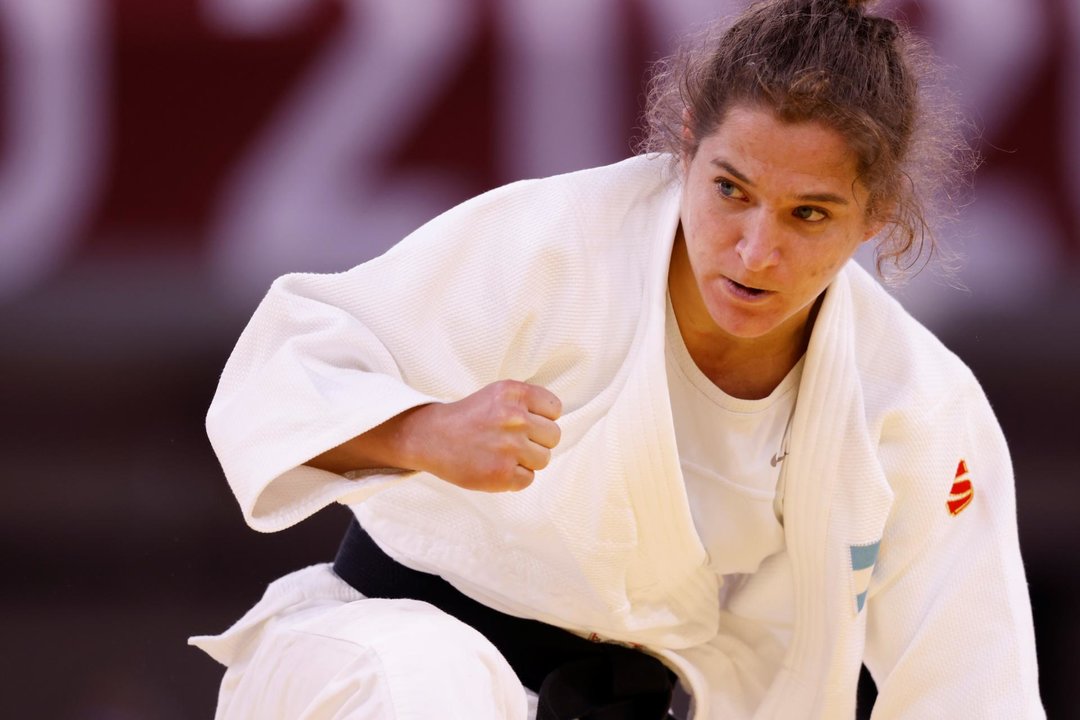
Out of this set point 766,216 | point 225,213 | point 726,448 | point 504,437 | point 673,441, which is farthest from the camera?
point 225,213

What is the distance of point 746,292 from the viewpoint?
1726mm

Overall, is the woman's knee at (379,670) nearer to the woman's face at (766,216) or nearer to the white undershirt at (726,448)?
the white undershirt at (726,448)

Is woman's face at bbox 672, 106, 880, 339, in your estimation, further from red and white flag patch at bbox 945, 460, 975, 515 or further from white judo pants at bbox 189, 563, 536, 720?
white judo pants at bbox 189, 563, 536, 720

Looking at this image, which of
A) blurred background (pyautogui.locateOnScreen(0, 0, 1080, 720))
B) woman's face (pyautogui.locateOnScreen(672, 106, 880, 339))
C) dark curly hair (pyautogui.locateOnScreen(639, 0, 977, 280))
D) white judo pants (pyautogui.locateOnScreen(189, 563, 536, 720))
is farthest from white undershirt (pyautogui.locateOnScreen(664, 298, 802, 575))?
blurred background (pyautogui.locateOnScreen(0, 0, 1080, 720))

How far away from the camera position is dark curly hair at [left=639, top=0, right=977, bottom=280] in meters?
1.67

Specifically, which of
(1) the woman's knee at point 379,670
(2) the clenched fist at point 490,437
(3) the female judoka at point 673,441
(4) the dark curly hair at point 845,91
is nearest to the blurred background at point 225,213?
(3) the female judoka at point 673,441

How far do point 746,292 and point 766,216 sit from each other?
3.9 inches

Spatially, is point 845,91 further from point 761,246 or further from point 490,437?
point 490,437

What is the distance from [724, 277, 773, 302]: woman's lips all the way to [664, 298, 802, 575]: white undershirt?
6.5 inches

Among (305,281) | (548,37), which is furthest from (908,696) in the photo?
(548,37)

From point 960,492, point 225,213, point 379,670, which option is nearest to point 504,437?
point 379,670

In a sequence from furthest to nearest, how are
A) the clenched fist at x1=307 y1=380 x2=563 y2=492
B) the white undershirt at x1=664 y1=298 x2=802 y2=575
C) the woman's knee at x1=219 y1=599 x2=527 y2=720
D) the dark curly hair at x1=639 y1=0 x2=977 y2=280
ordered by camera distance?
the white undershirt at x1=664 y1=298 x2=802 y2=575 → the dark curly hair at x1=639 y1=0 x2=977 y2=280 → the woman's knee at x1=219 y1=599 x2=527 y2=720 → the clenched fist at x1=307 y1=380 x2=563 y2=492

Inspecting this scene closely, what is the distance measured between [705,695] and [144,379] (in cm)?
125

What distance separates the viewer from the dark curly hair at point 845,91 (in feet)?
5.46
